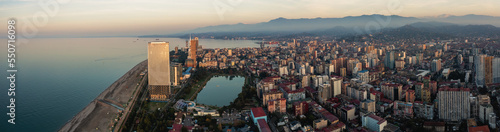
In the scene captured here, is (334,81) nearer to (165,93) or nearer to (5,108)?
(165,93)

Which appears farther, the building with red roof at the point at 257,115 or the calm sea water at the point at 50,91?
the calm sea water at the point at 50,91

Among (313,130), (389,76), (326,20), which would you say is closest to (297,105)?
(313,130)

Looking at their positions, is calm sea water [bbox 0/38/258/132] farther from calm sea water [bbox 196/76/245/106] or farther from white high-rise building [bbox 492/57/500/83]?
white high-rise building [bbox 492/57/500/83]

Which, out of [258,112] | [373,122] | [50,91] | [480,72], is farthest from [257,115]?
[480,72]

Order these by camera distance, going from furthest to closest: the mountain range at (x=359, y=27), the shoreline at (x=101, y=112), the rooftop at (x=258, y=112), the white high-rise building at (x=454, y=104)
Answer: the mountain range at (x=359, y=27) < the rooftop at (x=258, y=112) < the shoreline at (x=101, y=112) < the white high-rise building at (x=454, y=104)

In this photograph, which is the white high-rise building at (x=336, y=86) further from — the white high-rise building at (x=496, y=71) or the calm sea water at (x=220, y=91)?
the white high-rise building at (x=496, y=71)

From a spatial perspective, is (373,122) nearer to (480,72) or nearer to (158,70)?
(480,72)

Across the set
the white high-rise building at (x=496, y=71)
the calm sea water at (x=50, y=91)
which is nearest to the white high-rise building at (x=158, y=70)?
the calm sea water at (x=50, y=91)

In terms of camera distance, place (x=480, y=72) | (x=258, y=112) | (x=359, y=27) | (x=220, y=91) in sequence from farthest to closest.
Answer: (x=359, y=27) < (x=220, y=91) < (x=480, y=72) < (x=258, y=112)
